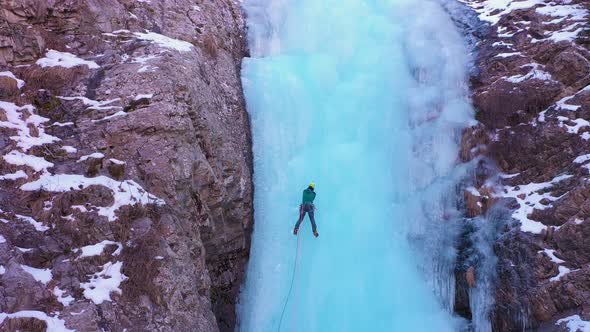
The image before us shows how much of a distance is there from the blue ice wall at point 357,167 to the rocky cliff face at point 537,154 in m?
0.71

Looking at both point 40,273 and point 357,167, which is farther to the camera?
point 357,167

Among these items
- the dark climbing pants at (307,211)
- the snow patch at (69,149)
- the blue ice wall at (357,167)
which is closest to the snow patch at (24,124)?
the snow patch at (69,149)

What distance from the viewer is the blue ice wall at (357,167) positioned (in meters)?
7.50

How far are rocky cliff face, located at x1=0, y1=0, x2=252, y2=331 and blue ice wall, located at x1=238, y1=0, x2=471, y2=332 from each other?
34.2 inches

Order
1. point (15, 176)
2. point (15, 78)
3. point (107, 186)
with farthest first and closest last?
1. point (15, 78)
2. point (107, 186)
3. point (15, 176)

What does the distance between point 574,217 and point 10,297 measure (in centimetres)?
779

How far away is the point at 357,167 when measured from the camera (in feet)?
28.8

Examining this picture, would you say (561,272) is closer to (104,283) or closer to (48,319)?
(104,283)

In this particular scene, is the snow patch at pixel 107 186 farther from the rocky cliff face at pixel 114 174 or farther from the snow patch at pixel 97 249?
the snow patch at pixel 97 249

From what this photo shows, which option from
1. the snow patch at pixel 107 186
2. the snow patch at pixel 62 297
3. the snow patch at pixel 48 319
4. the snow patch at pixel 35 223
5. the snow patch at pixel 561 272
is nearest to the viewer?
the snow patch at pixel 48 319

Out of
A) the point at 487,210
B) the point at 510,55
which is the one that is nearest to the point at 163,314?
the point at 487,210

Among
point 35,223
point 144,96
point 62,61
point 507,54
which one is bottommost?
point 35,223

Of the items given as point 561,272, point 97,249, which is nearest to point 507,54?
point 561,272

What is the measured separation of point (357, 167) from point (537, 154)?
3434 mm
